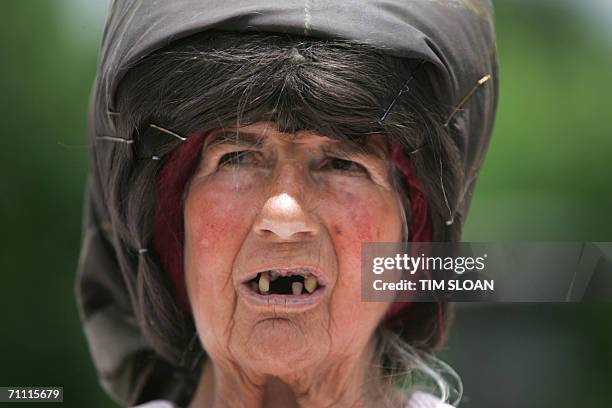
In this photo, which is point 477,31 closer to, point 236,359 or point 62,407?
point 236,359

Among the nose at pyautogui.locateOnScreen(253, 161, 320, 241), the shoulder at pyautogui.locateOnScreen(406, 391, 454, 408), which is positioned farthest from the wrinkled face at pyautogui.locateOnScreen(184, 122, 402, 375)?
the shoulder at pyautogui.locateOnScreen(406, 391, 454, 408)

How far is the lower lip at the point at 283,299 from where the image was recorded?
3.28 ft

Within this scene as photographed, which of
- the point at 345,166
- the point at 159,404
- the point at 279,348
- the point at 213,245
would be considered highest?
the point at 345,166

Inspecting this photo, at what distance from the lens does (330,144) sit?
3.20 feet

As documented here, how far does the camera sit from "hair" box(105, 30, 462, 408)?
910 millimetres

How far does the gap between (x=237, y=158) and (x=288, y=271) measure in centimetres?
16

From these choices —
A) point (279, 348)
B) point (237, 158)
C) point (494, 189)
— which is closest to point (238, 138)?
point (237, 158)

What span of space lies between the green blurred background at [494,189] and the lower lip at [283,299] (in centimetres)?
26

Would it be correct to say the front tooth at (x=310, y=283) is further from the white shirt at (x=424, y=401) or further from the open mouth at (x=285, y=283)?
the white shirt at (x=424, y=401)

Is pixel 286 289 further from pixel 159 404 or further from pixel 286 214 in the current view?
pixel 159 404

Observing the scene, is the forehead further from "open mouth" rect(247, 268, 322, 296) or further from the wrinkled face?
"open mouth" rect(247, 268, 322, 296)

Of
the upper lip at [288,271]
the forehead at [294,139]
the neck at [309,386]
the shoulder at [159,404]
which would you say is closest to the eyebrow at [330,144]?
the forehead at [294,139]

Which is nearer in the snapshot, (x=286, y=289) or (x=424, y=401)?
(x=286, y=289)

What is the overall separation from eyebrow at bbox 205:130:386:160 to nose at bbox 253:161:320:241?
0.05m
